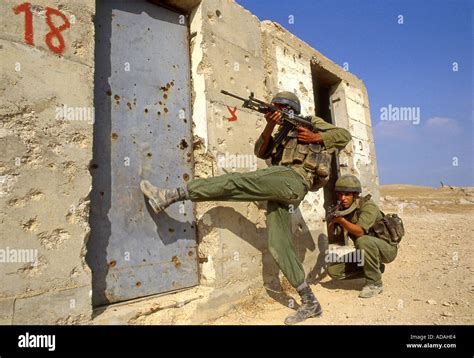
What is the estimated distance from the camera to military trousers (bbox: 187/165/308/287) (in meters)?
2.34

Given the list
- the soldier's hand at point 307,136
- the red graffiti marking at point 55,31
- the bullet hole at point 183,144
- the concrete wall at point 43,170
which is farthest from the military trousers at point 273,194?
the red graffiti marking at point 55,31

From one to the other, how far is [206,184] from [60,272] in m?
1.01

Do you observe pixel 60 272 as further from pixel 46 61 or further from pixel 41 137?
pixel 46 61

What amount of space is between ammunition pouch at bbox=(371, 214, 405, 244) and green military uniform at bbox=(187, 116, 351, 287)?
3.43ft

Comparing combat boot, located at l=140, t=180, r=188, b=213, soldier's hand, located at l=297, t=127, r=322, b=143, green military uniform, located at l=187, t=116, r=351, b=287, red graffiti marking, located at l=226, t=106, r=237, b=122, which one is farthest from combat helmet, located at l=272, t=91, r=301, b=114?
combat boot, located at l=140, t=180, r=188, b=213

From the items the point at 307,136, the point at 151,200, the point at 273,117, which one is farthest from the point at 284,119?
the point at 151,200

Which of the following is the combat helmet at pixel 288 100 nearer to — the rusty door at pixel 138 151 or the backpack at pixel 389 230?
the rusty door at pixel 138 151

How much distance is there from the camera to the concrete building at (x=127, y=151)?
167 cm

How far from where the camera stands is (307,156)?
2.74 m

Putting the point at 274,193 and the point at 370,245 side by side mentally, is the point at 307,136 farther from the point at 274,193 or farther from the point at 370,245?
the point at 370,245

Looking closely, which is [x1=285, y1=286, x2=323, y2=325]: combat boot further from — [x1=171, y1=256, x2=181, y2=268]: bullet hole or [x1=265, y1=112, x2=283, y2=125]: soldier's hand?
[x1=265, y1=112, x2=283, y2=125]: soldier's hand

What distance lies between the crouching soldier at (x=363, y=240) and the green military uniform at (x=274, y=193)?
83cm

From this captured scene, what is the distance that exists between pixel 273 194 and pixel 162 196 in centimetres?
78
